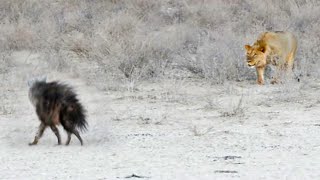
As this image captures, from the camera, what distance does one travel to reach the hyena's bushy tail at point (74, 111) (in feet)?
30.8

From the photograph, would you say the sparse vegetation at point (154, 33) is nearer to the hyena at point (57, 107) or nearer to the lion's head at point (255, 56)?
the lion's head at point (255, 56)

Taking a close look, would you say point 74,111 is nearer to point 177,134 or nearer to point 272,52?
point 177,134

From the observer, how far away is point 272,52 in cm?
1476

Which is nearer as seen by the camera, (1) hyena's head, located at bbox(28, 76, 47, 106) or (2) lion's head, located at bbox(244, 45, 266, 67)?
(1) hyena's head, located at bbox(28, 76, 47, 106)

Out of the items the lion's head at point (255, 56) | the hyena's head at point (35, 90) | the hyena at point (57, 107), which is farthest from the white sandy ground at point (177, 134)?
the hyena's head at point (35, 90)

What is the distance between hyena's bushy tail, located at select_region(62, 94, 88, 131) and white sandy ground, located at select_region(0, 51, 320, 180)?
0.25 metres

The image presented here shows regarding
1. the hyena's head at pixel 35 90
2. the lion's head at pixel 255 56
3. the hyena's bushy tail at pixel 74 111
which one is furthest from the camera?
the lion's head at pixel 255 56

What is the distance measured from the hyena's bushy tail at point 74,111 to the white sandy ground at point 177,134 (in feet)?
0.82

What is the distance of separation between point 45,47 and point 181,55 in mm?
2665

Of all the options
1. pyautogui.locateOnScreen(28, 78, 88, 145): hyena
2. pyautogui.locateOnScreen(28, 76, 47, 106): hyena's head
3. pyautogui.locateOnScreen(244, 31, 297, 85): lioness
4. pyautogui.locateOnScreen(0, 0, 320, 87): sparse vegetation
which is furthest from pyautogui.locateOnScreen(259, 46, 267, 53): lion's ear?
pyautogui.locateOnScreen(28, 76, 47, 106): hyena's head

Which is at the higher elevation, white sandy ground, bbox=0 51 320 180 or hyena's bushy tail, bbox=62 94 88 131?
hyena's bushy tail, bbox=62 94 88 131

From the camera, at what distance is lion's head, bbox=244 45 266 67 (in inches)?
571

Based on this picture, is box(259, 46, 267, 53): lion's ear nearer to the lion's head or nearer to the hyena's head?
the lion's head

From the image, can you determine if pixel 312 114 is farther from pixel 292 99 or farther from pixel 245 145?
pixel 245 145
